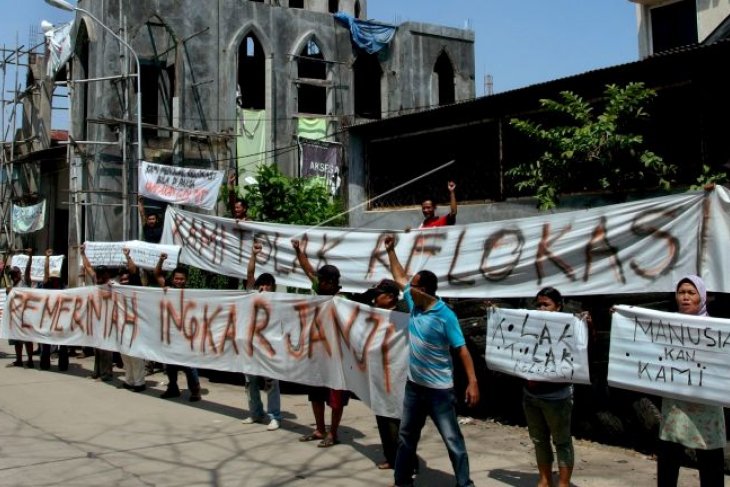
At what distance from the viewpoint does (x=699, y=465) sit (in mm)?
4660

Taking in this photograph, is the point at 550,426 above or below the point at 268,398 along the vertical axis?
above

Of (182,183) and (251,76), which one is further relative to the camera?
(251,76)

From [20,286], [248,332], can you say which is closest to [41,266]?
[20,286]

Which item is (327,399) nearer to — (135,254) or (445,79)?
(135,254)

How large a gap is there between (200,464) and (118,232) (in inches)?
574

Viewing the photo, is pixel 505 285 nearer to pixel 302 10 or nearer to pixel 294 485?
pixel 294 485

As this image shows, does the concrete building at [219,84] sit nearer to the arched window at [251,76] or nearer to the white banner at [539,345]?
the arched window at [251,76]

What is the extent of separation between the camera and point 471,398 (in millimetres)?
5297

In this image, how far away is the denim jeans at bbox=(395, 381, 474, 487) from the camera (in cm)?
527

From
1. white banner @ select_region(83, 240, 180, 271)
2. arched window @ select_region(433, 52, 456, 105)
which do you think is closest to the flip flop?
white banner @ select_region(83, 240, 180, 271)

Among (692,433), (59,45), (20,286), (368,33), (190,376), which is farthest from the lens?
(368,33)

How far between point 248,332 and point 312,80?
15.5 metres

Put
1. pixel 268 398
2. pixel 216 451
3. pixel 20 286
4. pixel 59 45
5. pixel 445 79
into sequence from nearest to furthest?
pixel 216 451 < pixel 268 398 < pixel 20 286 < pixel 59 45 < pixel 445 79

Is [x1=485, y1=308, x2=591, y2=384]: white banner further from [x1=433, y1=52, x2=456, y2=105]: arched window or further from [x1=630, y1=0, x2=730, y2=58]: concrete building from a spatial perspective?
[x1=433, y1=52, x2=456, y2=105]: arched window
